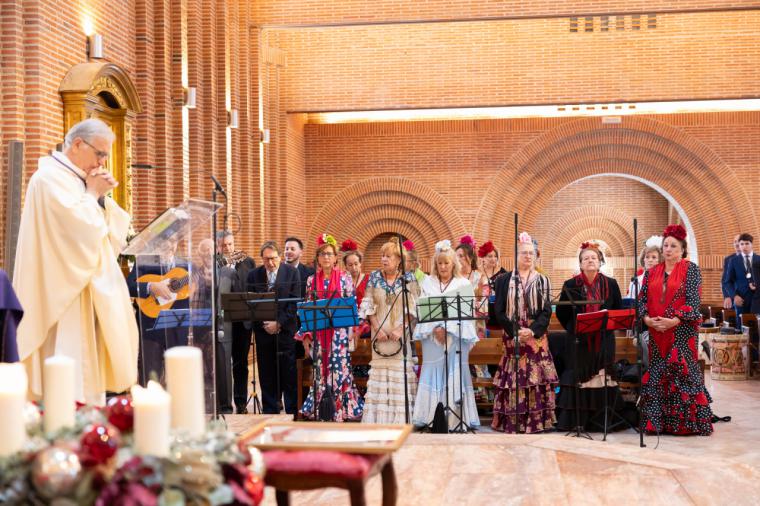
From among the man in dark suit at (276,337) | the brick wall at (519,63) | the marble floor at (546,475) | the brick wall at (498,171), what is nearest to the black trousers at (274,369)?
the man in dark suit at (276,337)

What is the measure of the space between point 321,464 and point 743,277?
1274 centimetres

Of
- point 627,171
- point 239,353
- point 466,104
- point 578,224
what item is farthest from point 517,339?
point 578,224

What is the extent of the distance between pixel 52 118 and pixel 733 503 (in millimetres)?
7382

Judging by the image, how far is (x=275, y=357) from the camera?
10.5m

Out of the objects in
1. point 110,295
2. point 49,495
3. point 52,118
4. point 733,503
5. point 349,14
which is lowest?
point 733,503

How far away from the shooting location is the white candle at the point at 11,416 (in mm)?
2238

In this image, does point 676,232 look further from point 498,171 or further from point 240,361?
point 498,171

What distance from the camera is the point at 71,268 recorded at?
465 centimetres

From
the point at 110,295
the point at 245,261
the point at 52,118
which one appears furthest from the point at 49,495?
the point at 245,261

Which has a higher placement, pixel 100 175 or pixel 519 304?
pixel 100 175

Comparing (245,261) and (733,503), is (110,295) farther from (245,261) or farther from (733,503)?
(245,261)

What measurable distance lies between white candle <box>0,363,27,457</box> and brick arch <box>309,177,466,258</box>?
720 inches

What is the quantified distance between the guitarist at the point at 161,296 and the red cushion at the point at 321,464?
7.89 ft

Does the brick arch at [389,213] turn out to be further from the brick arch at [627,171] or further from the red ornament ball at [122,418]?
the red ornament ball at [122,418]
